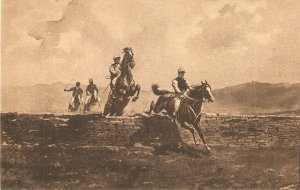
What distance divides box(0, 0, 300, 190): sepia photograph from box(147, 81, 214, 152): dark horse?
14mm

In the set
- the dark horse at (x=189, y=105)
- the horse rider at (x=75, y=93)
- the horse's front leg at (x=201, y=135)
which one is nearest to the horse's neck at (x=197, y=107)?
the dark horse at (x=189, y=105)

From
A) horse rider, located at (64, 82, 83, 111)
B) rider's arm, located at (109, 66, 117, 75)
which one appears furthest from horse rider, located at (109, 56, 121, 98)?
horse rider, located at (64, 82, 83, 111)

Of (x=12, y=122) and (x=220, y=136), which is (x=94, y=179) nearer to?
(x=12, y=122)

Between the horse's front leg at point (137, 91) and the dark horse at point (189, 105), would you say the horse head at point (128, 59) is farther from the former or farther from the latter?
the dark horse at point (189, 105)

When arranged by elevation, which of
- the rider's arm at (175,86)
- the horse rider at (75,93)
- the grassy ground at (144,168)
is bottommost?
the grassy ground at (144,168)

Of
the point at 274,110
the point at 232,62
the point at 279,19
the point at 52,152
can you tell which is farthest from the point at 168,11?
the point at 52,152

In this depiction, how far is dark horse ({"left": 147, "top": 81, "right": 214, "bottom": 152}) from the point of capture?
673 centimetres

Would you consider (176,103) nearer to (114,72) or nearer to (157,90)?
(157,90)

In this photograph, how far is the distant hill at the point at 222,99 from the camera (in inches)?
260

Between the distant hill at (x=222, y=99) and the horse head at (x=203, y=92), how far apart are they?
0.23ft

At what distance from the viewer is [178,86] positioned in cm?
678

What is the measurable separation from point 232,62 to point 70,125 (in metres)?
2.33

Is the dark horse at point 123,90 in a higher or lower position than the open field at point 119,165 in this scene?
higher

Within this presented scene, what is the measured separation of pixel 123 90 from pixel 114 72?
0.88 feet
